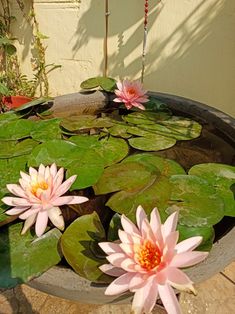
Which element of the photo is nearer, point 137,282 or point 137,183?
point 137,282

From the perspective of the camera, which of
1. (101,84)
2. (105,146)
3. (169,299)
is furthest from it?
(101,84)

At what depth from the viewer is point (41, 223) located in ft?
1.96

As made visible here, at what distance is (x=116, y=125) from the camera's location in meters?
1.07

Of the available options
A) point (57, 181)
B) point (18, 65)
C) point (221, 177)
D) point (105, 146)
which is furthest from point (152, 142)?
point (18, 65)

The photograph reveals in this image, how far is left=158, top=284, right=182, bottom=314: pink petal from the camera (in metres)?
0.43

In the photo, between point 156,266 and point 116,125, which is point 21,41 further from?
point 156,266

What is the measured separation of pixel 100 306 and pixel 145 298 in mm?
638

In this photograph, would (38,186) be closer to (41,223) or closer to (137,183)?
(41,223)

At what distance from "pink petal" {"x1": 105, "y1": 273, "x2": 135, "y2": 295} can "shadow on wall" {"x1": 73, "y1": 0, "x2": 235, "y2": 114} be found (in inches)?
57.7

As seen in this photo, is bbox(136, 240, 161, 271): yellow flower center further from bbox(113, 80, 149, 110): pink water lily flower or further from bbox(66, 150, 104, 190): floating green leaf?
bbox(113, 80, 149, 110): pink water lily flower

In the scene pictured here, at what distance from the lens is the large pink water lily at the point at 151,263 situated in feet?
1.47

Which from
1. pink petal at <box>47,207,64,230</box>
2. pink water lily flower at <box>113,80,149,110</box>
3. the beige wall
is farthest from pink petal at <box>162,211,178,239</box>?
the beige wall

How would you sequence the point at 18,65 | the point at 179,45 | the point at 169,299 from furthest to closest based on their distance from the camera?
Result: the point at 18,65 < the point at 179,45 < the point at 169,299

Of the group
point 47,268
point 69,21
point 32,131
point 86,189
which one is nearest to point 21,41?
point 69,21
